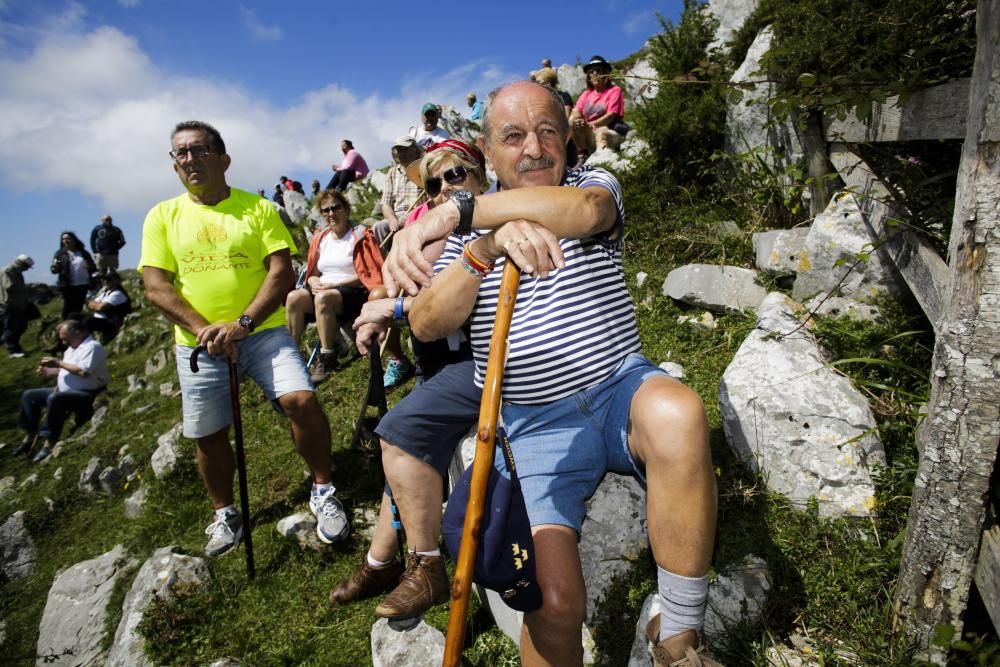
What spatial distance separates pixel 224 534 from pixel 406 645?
7.11 ft

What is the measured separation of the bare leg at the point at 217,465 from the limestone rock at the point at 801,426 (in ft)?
11.9

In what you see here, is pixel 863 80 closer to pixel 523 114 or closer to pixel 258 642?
pixel 523 114

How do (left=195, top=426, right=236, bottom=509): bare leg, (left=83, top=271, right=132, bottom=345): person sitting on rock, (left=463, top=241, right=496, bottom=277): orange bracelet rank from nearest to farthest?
(left=463, top=241, right=496, bottom=277): orange bracelet → (left=195, top=426, right=236, bottom=509): bare leg → (left=83, top=271, right=132, bottom=345): person sitting on rock

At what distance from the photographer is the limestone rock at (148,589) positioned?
3512mm

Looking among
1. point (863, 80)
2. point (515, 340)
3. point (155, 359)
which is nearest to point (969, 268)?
point (863, 80)

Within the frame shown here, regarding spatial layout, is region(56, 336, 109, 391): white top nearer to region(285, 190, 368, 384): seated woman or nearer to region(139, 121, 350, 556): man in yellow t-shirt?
region(285, 190, 368, 384): seated woman

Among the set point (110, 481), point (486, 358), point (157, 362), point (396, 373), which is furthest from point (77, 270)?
point (486, 358)

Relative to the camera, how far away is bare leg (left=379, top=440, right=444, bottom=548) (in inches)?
109

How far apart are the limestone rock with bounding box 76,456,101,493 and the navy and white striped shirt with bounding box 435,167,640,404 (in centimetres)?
695

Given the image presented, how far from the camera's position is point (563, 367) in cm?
227

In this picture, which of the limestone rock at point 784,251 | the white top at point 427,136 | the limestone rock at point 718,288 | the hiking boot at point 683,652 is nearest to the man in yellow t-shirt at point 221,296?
the hiking boot at point 683,652

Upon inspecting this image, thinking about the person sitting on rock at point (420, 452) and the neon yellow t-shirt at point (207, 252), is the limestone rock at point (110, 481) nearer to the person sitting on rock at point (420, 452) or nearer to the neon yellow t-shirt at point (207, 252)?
the neon yellow t-shirt at point (207, 252)

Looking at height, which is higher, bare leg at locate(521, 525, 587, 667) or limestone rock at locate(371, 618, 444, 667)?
bare leg at locate(521, 525, 587, 667)

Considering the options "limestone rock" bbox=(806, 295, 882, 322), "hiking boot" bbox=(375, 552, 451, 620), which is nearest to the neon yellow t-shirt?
"hiking boot" bbox=(375, 552, 451, 620)
